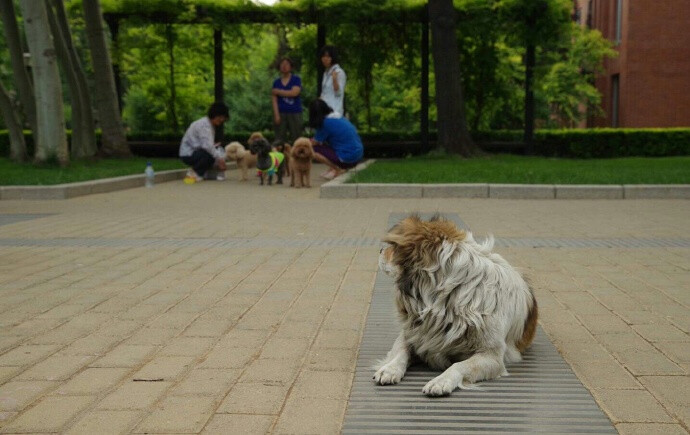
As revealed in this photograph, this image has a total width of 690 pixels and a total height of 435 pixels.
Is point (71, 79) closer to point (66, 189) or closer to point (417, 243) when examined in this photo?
point (66, 189)

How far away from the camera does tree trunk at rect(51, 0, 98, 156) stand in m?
21.3

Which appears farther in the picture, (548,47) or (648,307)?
(548,47)

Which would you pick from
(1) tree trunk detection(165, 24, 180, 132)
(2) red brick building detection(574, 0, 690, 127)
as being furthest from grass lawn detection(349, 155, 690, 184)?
(2) red brick building detection(574, 0, 690, 127)

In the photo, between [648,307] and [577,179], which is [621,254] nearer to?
[648,307]

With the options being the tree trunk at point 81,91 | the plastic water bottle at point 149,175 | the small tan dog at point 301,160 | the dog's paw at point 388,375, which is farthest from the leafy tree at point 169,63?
the dog's paw at point 388,375

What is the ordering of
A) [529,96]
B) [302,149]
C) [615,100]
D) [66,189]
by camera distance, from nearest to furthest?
[66,189]
[302,149]
[529,96]
[615,100]

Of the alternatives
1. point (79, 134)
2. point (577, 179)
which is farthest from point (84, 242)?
point (79, 134)

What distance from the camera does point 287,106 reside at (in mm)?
20250

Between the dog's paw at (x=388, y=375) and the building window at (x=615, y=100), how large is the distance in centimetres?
3236

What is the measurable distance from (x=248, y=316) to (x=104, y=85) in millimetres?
17458

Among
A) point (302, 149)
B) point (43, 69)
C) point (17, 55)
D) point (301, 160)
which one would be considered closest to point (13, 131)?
point (17, 55)

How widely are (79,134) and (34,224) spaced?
452 inches

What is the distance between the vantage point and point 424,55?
2502 centimetres

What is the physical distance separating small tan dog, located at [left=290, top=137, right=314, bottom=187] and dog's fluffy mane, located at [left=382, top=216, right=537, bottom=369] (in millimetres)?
11249
